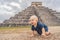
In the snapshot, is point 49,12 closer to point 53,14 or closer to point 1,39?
point 53,14

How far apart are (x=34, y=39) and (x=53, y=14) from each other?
40.0m

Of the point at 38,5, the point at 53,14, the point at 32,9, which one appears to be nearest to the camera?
the point at 53,14

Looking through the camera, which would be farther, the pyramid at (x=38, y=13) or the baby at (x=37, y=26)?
the pyramid at (x=38, y=13)

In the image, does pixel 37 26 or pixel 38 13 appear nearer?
pixel 37 26

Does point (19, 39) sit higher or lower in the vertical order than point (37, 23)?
lower

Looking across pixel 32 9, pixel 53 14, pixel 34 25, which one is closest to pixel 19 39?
pixel 34 25

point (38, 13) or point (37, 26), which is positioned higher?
point (38, 13)

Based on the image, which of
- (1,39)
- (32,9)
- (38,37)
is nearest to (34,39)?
(38,37)

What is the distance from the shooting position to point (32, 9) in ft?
182

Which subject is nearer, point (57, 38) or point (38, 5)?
point (57, 38)

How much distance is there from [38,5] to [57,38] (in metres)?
49.4

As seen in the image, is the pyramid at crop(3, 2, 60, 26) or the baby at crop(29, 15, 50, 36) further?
the pyramid at crop(3, 2, 60, 26)

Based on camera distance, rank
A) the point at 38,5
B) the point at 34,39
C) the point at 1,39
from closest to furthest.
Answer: the point at 34,39 → the point at 1,39 → the point at 38,5

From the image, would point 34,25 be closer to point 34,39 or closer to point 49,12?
point 34,39
